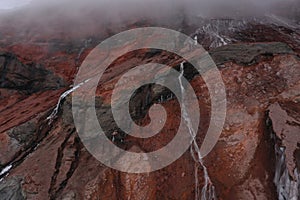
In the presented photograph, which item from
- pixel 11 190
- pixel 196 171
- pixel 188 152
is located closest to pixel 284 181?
pixel 196 171

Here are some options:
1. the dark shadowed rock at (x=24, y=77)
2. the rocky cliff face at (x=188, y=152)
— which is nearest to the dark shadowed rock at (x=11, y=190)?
the rocky cliff face at (x=188, y=152)

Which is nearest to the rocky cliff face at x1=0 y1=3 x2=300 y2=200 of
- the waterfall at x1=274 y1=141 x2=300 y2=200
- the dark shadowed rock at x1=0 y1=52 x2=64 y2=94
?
the waterfall at x1=274 y1=141 x2=300 y2=200

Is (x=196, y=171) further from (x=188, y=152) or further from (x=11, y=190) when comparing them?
(x=11, y=190)

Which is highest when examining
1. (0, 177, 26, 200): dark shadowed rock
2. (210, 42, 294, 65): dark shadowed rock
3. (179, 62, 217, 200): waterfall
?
(210, 42, 294, 65): dark shadowed rock

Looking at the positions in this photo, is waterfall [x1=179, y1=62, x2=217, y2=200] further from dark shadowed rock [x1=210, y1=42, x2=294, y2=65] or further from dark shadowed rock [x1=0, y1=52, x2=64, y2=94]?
dark shadowed rock [x1=0, y1=52, x2=64, y2=94]

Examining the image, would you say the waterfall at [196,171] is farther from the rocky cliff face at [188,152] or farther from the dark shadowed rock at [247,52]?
the dark shadowed rock at [247,52]

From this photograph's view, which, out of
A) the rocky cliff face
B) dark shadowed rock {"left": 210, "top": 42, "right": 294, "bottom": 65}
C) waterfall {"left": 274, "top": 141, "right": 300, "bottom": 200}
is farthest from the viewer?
dark shadowed rock {"left": 210, "top": 42, "right": 294, "bottom": 65}

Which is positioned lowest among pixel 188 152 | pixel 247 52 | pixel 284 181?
pixel 284 181
